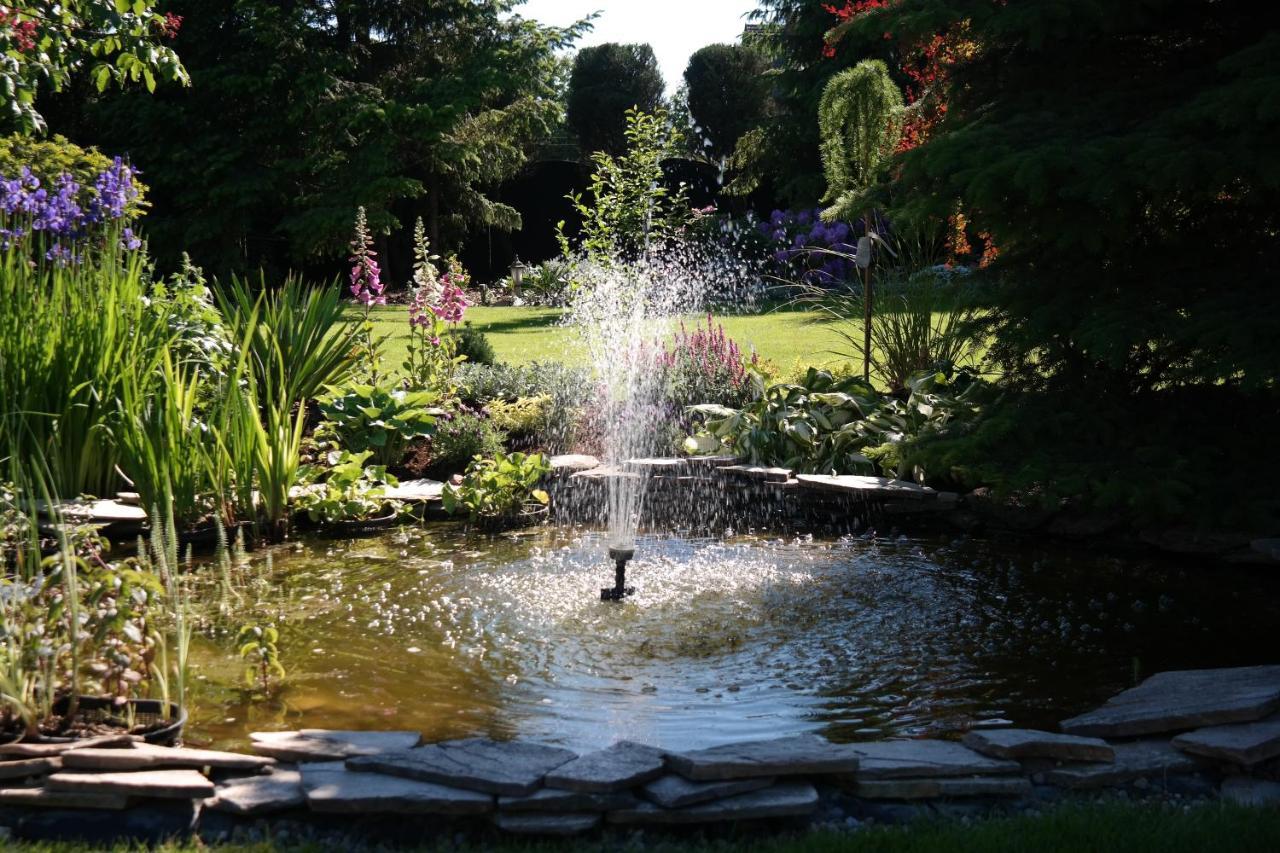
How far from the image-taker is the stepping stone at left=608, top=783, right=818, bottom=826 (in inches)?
102

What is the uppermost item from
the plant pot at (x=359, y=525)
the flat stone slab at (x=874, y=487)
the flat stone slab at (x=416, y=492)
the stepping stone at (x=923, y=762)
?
the flat stone slab at (x=874, y=487)

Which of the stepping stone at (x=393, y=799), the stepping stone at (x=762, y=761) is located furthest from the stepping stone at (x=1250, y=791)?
the stepping stone at (x=393, y=799)

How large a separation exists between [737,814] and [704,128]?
26195 mm

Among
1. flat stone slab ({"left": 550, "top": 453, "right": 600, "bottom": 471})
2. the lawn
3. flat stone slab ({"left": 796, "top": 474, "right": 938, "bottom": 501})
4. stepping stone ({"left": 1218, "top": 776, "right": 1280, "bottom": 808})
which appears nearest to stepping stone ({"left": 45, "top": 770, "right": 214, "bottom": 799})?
stepping stone ({"left": 1218, "top": 776, "right": 1280, "bottom": 808})

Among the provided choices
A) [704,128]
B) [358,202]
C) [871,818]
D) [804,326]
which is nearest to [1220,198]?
[871,818]

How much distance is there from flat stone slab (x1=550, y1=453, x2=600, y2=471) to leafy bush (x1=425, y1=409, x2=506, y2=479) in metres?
0.37

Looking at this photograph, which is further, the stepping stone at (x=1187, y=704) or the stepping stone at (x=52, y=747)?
the stepping stone at (x=1187, y=704)

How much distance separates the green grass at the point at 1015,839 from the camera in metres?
2.43

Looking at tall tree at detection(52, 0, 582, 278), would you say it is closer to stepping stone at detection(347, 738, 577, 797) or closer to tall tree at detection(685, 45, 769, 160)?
tall tree at detection(685, 45, 769, 160)

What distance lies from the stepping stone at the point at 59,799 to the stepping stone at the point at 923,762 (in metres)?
1.71

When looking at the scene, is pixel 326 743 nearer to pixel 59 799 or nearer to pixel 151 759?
pixel 151 759

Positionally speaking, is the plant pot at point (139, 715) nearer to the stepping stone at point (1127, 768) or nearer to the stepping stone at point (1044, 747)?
the stepping stone at point (1044, 747)

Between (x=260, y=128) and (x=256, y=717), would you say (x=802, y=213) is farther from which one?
(x=256, y=717)

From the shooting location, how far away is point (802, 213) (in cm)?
1900
